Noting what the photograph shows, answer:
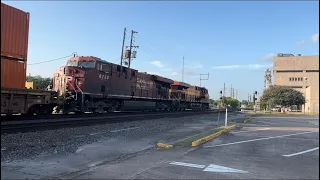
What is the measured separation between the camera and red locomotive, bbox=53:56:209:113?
19094mm

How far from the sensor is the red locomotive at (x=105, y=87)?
1909cm

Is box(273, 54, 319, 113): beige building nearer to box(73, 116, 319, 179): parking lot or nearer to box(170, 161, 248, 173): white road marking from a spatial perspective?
box(73, 116, 319, 179): parking lot

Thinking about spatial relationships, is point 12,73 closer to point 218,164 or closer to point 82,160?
point 82,160

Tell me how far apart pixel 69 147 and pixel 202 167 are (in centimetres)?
423

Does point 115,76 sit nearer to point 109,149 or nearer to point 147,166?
point 109,149

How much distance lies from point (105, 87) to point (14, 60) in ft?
29.9

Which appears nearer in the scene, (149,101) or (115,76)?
(115,76)

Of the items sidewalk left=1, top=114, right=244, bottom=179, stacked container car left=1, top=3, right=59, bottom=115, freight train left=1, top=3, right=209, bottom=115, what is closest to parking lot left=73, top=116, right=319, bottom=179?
sidewalk left=1, top=114, right=244, bottom=179

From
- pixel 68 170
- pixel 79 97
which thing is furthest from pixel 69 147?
pixel 79 97

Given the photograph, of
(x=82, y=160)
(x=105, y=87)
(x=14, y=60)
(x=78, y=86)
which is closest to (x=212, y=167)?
(x=82, y=160)

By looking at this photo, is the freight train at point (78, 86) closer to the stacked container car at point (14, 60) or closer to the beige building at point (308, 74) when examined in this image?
the stacked container car at point (14, 60)

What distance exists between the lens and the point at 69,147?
8.62 metres

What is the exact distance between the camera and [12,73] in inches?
516

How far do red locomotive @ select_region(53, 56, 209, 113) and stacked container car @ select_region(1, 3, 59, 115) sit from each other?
4.32 metres
